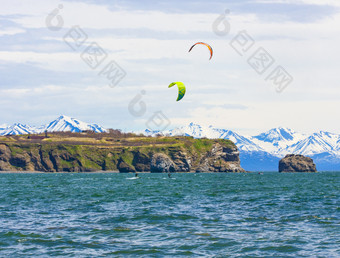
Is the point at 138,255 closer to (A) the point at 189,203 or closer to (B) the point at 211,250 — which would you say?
(B) the point at 211,250

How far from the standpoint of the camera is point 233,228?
38.6m

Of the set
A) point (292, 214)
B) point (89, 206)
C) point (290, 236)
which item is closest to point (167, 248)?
point (290, 236)

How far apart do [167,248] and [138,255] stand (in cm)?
258

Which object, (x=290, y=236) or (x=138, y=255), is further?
(x=290, y=236)

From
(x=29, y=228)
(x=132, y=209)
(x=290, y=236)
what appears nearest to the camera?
(x=290, y=236)

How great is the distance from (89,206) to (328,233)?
29.0 meters

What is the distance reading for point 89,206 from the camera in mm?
55188

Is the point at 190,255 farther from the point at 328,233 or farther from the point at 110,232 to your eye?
the point at 328,233

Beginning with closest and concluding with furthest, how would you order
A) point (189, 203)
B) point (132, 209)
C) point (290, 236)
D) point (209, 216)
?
point (290, 236)
point (209, 216)
point (132, 209)
point (189, 203)

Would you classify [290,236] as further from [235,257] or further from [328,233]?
[235,257]

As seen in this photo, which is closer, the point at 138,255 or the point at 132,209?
the point at 138,255

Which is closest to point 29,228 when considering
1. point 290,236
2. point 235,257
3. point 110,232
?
point 110,232

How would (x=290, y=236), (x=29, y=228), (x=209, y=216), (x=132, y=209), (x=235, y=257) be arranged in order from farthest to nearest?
(x=132, y=209)
(x=209, y=216)
(x=29, y=228)
(x=290, y=236)
(x=235, y=257)

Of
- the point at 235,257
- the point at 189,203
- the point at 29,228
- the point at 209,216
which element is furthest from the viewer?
the point at 189,203
